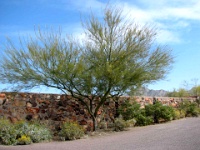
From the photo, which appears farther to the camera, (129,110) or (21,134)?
(129,110)

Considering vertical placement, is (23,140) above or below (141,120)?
below

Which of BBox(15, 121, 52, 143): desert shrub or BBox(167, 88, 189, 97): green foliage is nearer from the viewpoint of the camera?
BBox(15, 121, 52, 143): desert shrub

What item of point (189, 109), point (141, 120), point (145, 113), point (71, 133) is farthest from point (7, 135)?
point (189, 109)

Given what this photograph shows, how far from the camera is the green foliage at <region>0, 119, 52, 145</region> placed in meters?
13.0

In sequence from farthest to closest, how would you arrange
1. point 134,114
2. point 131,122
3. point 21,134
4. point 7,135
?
point 134,114 → point 131,122 → point 21,134 → point 7,135

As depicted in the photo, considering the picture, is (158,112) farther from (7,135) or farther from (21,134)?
(7,135)

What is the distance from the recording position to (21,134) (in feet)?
44.1

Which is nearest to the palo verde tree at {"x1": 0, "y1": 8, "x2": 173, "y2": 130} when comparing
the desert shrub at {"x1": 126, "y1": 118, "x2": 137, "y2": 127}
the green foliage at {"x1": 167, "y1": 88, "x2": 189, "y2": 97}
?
the desert shrub at {"x1": 126, "y1": 118, "x2": 137, "y2": 127}

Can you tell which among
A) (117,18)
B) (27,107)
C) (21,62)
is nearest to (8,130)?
(27,107)

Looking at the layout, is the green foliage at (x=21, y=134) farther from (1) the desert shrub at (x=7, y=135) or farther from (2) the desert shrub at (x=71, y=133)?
(2) the desert shrub at (x=71, y=133)

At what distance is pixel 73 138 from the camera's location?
47.9 feet

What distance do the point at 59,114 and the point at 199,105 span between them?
17092mm

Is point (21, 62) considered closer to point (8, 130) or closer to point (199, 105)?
point (8, 130)

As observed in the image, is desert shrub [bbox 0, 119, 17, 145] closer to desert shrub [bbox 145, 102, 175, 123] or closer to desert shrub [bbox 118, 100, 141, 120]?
desert shrub [bbox 118, 100, 141, 120]
